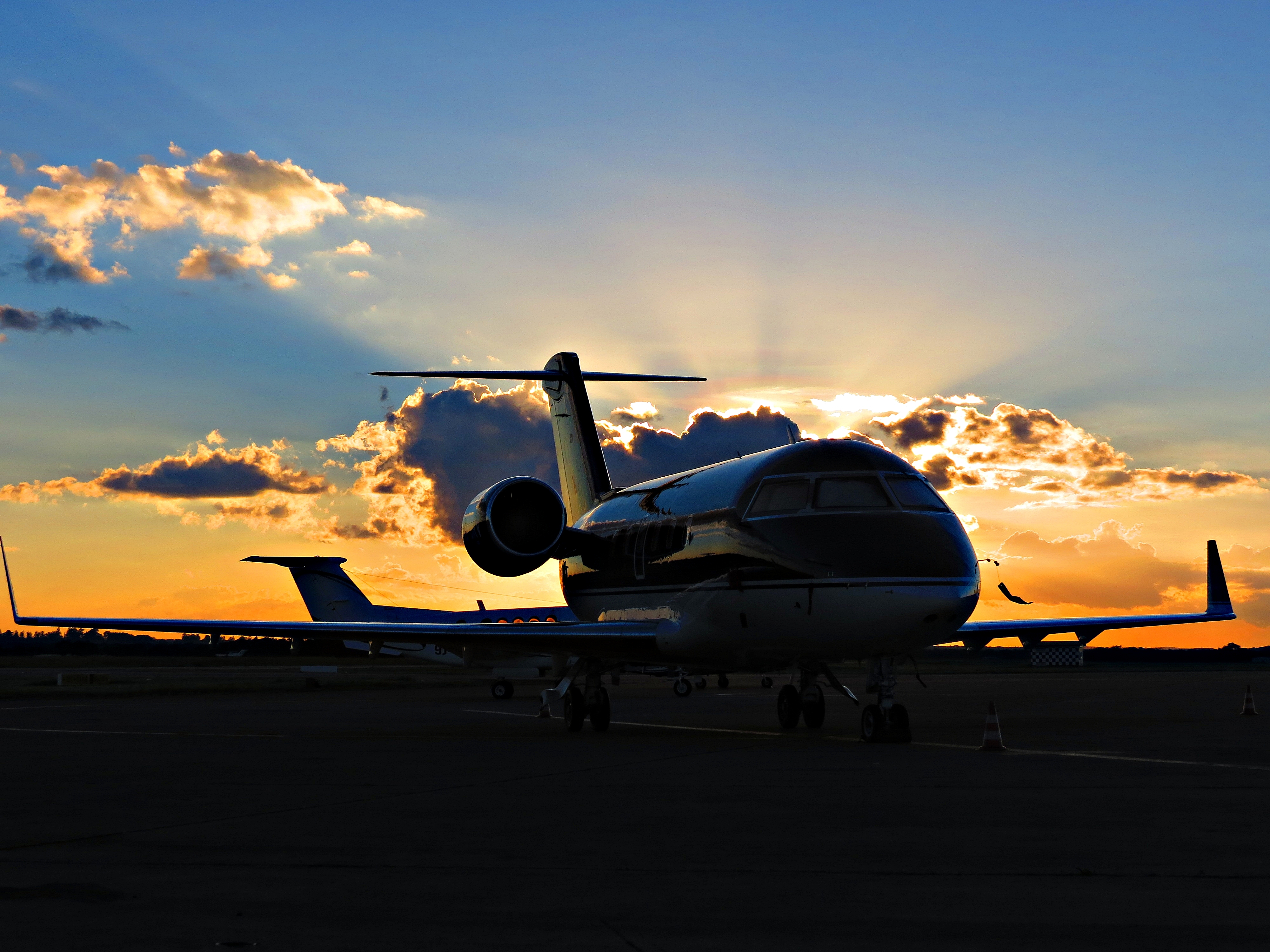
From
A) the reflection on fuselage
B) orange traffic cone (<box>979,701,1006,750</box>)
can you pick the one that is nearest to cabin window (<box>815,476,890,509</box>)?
the reflection on fuselage

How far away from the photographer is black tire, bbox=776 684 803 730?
800 inches

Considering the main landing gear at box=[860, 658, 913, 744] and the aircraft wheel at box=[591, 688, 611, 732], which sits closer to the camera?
the main landing gear at box=[860, 658, 913, 744]

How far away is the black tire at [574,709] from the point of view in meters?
20.5

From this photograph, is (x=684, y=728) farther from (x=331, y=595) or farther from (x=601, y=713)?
(x=331, y=595)

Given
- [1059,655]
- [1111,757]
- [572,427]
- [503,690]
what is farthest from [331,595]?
[1059,655]

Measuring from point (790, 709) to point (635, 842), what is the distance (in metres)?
12.4

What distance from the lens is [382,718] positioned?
2523cm

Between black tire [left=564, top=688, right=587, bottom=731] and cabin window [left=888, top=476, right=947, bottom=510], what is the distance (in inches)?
259

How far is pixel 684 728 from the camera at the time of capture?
70.2 ft

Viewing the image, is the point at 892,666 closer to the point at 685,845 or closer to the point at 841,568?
the point at 841,568

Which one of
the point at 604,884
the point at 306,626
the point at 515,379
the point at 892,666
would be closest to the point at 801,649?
the point at 892,666

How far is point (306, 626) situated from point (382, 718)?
5.55m

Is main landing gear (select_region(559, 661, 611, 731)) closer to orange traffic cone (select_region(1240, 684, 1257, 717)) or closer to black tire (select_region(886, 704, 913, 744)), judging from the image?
black tire (select_region(886, 704, 913, 744))

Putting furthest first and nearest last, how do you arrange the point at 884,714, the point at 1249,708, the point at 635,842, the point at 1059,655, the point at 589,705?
the point at 1059,655 → the point at 1249,708 → the point at 589,705 → the point at 884,714 → the point at 635,842
